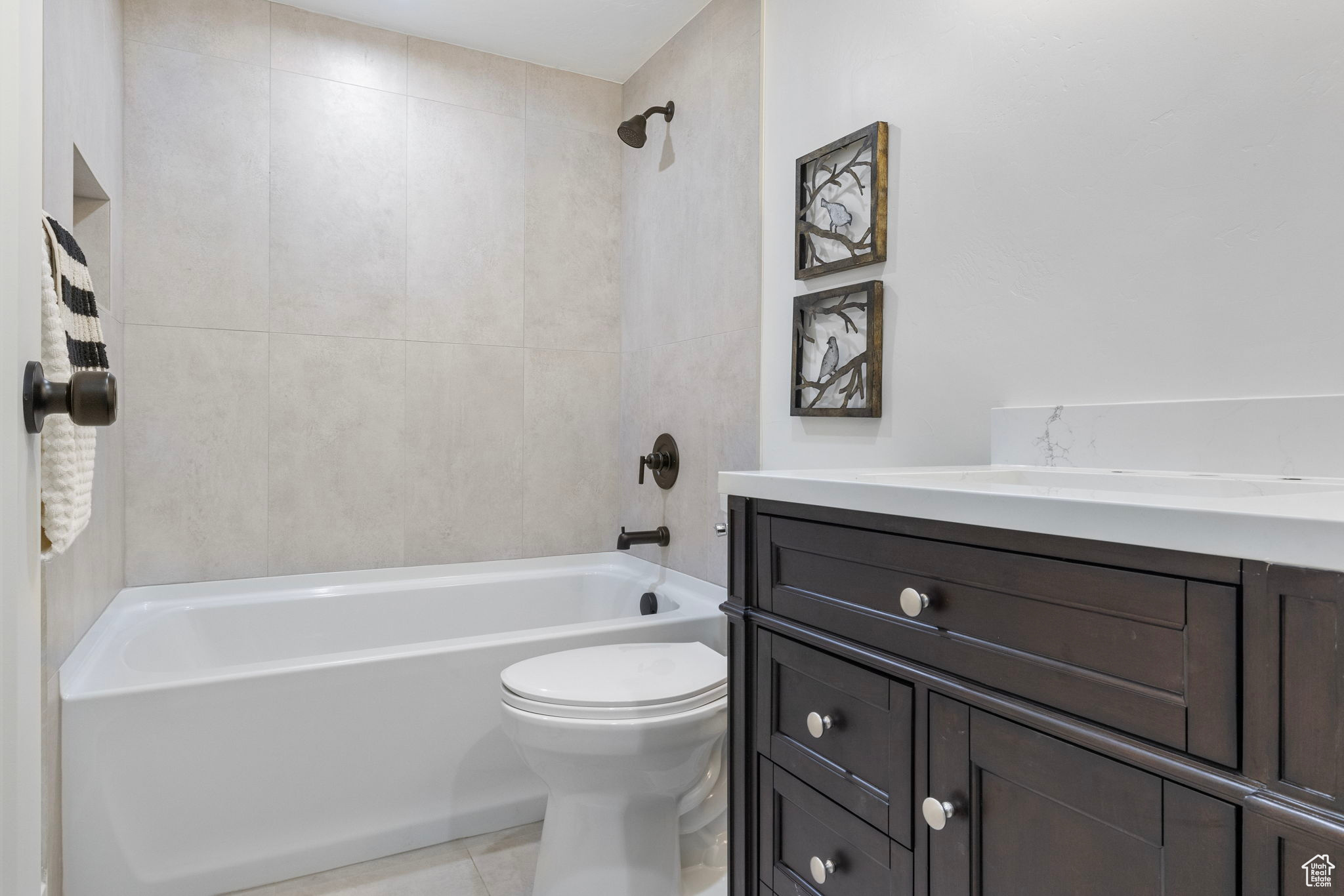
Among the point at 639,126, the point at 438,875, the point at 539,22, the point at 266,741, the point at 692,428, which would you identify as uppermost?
the point at 539,22

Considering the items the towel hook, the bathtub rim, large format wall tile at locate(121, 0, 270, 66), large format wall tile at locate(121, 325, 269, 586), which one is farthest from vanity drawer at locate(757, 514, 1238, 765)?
large format wall tile at locate(121, 0, 270, 66)

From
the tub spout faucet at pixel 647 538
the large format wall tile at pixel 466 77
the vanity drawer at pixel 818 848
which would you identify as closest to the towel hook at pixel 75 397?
the vanity drawer at pixel 818 848

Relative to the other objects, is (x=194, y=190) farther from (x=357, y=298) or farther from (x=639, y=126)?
(x=639, y=126)

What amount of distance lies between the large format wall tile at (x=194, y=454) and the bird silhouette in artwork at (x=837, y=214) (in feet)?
5.88

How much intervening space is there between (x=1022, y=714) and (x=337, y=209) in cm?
253

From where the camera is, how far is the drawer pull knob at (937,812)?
31.4 inches

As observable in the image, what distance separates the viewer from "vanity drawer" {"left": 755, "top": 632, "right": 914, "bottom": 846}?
2.86 ft

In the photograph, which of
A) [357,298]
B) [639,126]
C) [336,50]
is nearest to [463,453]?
[357,298]

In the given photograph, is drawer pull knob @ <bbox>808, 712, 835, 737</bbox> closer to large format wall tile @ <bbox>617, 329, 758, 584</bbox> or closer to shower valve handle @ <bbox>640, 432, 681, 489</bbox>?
large format wall tile @ <bbox>617, 329, 758, 584</bbox>

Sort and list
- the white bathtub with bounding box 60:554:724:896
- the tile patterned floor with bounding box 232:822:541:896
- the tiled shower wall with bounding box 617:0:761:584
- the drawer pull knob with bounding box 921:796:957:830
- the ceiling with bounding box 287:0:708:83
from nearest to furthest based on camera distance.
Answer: the drawer pull knob with bounding box 921:796:957:830 < the white bathtub with bounding box 60:554:724:896 < the tile patterned floor with bounding box 232:822:541:896 < the tiled shower wall with bounding box 617:0:761:584 < the ceiling with bounding box 287:0:708:83

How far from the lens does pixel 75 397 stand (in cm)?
54

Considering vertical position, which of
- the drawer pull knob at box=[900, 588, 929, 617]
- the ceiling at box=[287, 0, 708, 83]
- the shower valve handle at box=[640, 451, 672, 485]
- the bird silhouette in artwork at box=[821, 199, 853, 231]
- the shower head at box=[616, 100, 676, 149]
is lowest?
the drawer pull knob at box=[900, 588, 929, 617]

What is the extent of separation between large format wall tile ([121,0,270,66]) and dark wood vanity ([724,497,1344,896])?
91.6 inches

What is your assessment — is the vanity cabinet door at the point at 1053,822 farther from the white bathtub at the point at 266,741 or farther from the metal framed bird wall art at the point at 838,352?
the white bathtub at the point at 266,741
